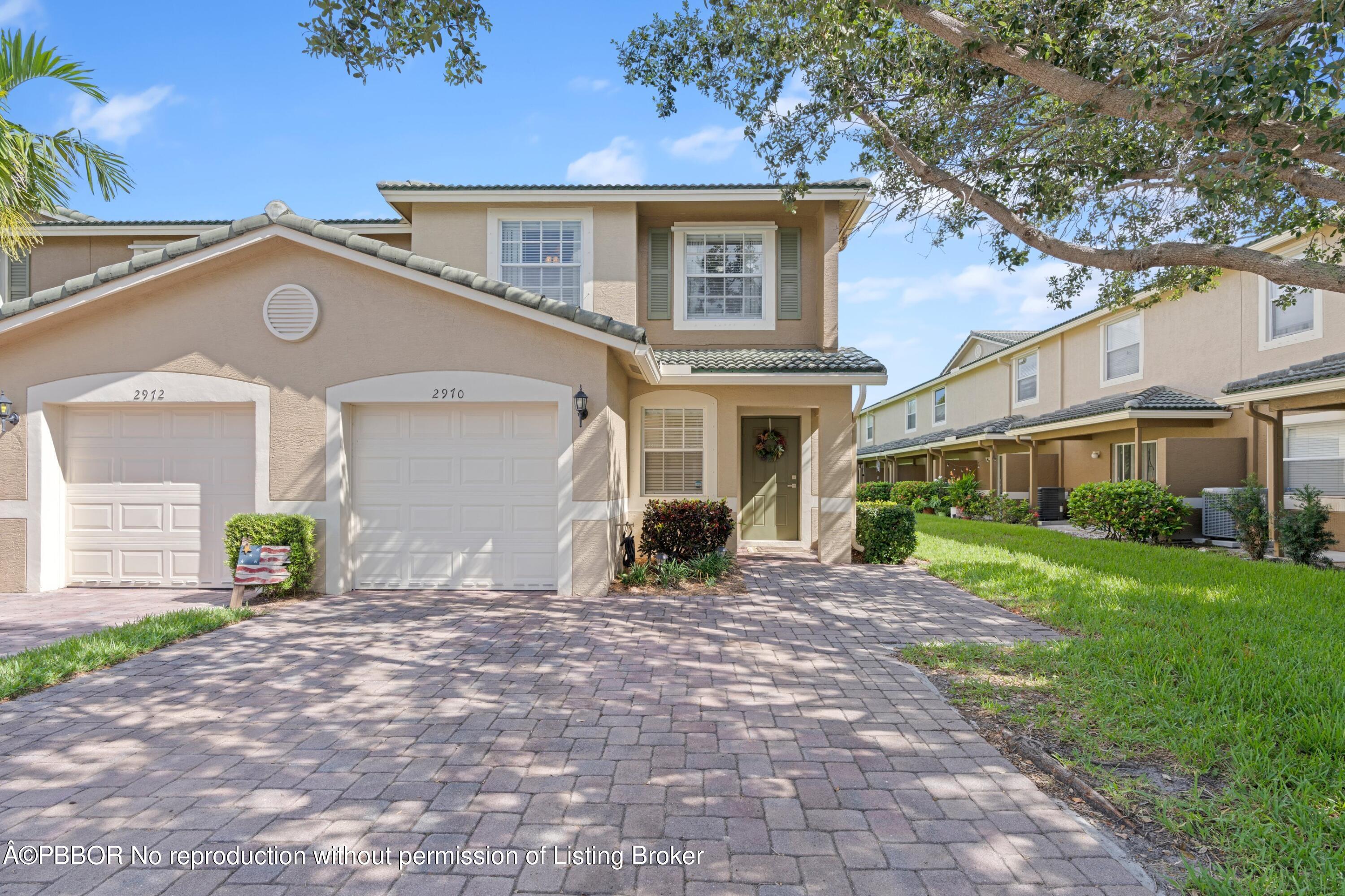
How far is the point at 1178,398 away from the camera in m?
15.3

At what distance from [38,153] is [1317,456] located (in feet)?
68.2

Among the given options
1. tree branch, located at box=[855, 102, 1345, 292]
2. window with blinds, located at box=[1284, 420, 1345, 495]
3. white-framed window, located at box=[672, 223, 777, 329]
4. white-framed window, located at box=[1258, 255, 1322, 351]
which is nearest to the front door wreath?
white-framed window, located at box=[672, 223, 777, 329]

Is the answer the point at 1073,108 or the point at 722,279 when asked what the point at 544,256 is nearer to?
the point at 722,279

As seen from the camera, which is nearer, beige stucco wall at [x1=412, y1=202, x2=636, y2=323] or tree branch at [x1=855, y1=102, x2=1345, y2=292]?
tree branch at [x1=855, y1=102, x2=1345, y2=292]

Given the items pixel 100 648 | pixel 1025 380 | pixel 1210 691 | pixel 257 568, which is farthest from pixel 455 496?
pixel 1025 380

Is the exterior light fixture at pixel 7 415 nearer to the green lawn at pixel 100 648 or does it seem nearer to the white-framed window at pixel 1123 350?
the green lawn at pixel 100 648

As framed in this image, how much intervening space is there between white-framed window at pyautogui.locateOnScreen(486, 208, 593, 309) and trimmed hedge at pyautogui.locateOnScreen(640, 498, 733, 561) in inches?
165

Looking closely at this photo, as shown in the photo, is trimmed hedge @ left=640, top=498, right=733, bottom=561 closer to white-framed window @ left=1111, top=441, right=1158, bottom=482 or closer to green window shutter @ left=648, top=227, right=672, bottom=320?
green window shutter @ left=648, top=227, right=672, bottom=320

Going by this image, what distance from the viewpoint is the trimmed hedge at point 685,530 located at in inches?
380

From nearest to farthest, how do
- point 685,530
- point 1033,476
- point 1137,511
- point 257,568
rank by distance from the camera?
point 257,568 → point 685,530 → point 1137,511 → point 1033,476

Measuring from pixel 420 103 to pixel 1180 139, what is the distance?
886cm

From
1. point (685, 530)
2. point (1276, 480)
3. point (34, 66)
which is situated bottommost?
point (685, 530)

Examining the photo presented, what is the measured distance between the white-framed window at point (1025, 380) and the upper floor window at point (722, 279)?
15014 millimetres

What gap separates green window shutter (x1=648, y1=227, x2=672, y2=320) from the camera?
1186 cm
